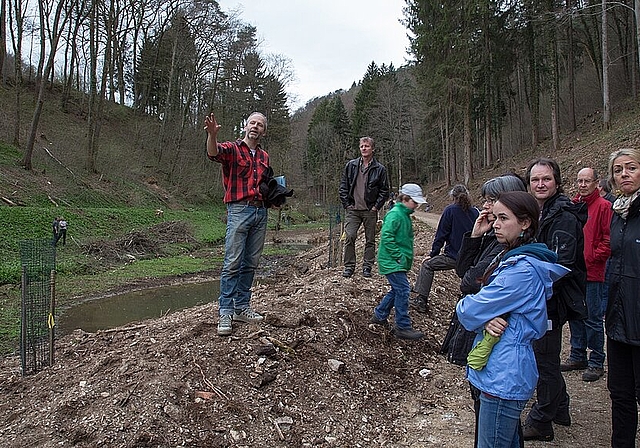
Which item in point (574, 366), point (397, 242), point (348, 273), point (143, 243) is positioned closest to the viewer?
point (574, 366)

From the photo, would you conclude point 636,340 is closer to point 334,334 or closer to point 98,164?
point 334,334

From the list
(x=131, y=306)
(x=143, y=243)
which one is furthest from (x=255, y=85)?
(x=131, y=306)

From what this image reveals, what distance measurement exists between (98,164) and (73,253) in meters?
14.4

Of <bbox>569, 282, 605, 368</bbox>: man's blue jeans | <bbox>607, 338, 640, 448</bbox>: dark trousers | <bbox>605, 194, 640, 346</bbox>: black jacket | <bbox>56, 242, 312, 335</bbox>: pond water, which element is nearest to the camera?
<bbox>605, 194, 640, 346</bbox>: black jacket

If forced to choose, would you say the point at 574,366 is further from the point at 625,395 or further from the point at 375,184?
the point at 375,184

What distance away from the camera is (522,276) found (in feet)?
8.14

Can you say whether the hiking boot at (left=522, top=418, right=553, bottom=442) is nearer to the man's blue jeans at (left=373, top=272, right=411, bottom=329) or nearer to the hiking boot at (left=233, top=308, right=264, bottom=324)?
the man's blue jeans at (left=373, top=272, right=411, bottom=329)

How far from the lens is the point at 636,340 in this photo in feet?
9.49

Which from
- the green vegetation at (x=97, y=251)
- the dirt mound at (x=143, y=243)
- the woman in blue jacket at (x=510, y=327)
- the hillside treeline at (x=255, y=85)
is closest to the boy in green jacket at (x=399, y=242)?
the woman in blue jacket at (x=510, y=327)

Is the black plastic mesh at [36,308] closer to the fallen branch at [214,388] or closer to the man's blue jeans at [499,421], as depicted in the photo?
the fallen branch at [214,388]

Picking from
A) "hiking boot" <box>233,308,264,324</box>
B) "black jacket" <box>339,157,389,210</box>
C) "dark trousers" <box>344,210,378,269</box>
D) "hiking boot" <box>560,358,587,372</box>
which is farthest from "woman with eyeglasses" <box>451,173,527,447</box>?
"dark trousers" <box>344,210,378,269</box>

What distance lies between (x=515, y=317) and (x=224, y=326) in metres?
2.99

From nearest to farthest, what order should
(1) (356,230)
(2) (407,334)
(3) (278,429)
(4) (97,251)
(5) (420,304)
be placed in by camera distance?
(3) (278,429) → (2) (407,334) → (5) (420,304) → (1) (356,230) → (4) (97,251)

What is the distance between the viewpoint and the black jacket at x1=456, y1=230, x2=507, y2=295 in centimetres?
298
